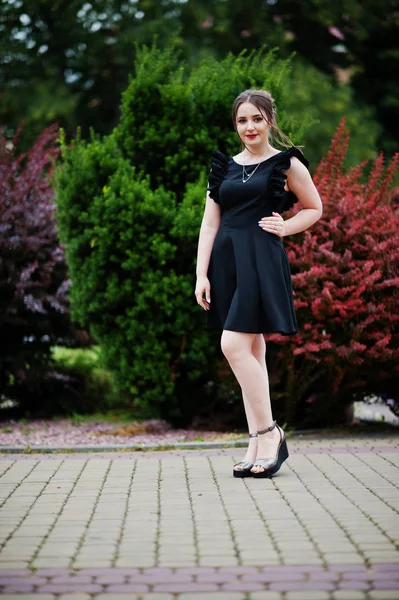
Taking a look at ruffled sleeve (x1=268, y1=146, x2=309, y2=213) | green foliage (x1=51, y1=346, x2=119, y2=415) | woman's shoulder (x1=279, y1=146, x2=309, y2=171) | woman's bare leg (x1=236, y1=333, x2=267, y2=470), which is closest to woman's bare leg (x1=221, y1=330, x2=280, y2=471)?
woman's bare leg (x1=236, y1=333, x2=267, y2=470)


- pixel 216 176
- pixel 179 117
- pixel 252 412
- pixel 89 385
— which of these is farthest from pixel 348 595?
pixel 89 385

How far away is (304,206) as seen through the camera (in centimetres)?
611

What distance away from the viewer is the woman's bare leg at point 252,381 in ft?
19.3

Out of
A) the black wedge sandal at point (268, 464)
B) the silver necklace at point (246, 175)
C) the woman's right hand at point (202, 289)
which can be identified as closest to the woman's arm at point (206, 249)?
the woman's right hand at point (202, 289)

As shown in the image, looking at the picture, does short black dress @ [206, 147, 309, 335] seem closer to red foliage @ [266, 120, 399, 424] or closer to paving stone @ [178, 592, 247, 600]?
red foliage @ [266, 120, 399, 424]

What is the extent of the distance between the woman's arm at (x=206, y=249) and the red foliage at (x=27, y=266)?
3.13 m

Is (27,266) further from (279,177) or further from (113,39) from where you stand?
(113,39)

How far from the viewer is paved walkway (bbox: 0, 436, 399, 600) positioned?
377 centimetres

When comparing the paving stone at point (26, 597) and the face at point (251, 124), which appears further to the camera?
the face at point (251, 124)

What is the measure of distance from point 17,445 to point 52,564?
3.43 m

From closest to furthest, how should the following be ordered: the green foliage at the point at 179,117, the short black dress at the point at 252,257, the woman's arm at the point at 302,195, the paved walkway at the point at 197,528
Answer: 1. the paved walkway at the point at 197,528
2. the short black dress at the point at 252,257
3. the woman's arm at the point at 302,195
4. the green foliage at the point at 179,117

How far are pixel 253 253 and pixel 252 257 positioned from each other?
25mm

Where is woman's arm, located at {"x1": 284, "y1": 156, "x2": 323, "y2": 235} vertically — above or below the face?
below

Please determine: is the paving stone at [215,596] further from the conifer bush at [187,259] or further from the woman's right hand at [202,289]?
the conifer bush at [187,259]
